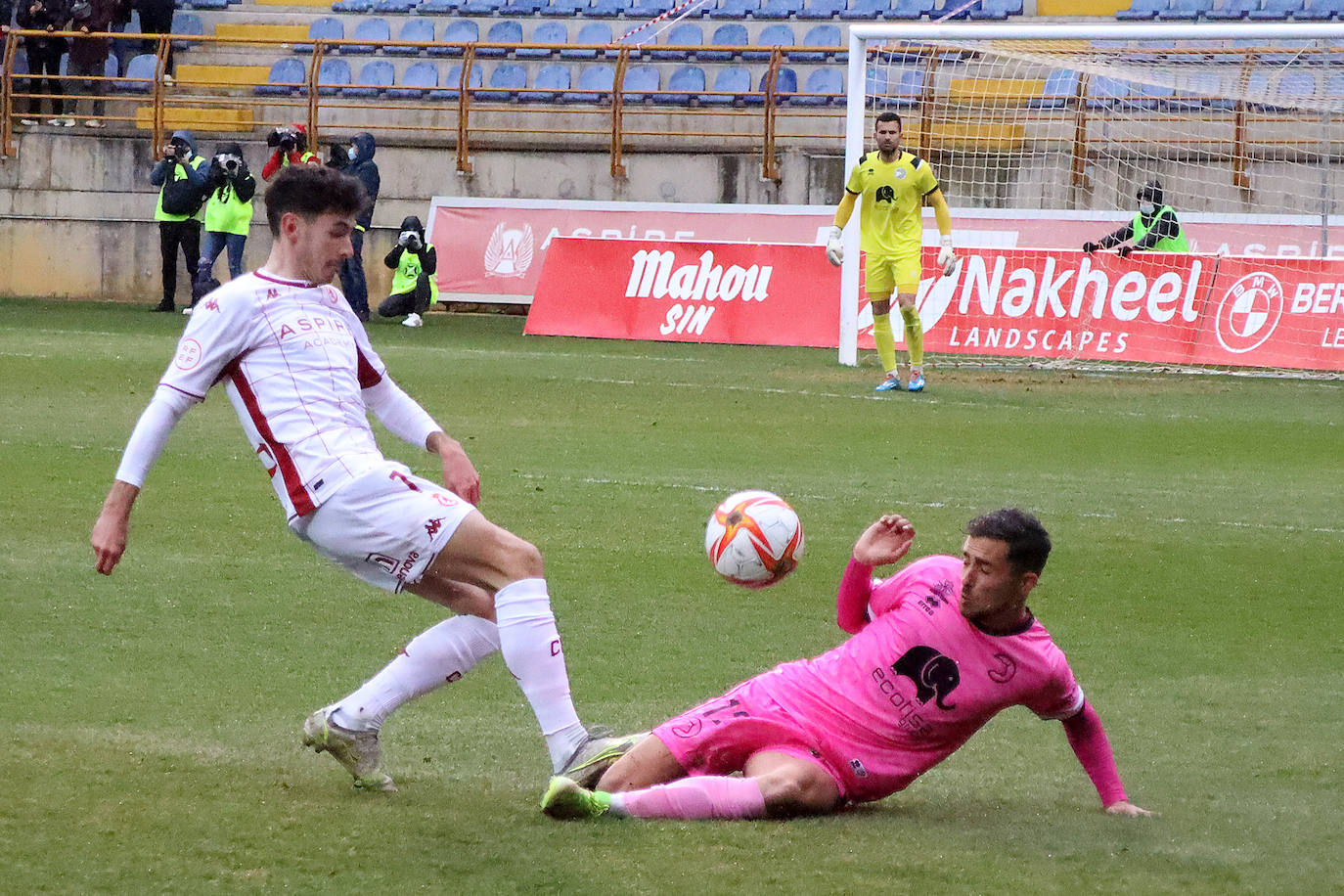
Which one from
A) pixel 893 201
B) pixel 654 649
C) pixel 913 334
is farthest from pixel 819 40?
pixel 654 649

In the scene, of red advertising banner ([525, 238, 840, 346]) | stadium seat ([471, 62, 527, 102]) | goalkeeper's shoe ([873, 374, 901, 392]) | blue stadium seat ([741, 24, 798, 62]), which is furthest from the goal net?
stadium seat ([471, 62, 527, 102])

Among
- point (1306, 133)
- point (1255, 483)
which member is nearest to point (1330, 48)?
point (1306, 133)

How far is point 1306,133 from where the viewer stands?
19.6 meters

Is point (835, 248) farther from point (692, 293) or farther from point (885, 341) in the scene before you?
point (692, 293)

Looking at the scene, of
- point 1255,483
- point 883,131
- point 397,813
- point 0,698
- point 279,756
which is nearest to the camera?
point 397,813

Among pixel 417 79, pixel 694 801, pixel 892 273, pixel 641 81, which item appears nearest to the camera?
pixel 694 801

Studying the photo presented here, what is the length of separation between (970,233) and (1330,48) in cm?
419

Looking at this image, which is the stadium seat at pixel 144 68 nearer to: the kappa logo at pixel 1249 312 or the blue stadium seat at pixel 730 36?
the blue stadium seat at pixel 730 36

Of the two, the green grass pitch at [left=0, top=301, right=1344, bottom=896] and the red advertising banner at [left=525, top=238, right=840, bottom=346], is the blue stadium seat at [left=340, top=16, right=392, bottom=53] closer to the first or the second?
the red advertising banner at [left=525, top=238, right=840, bottom=346]

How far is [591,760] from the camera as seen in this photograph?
4352mm

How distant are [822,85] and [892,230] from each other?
9.47 metres

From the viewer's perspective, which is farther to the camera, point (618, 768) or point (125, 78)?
point (125, 78)

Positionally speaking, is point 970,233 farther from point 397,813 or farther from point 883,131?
point 397,813

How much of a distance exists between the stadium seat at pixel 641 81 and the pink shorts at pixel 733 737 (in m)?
20.7
